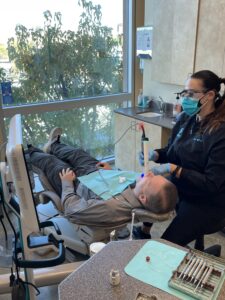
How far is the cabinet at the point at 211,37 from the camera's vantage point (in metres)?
2.56

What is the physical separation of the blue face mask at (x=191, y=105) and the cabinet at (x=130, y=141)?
1.04 m

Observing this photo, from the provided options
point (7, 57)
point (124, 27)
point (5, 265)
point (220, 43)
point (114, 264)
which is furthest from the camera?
point (124, 27)

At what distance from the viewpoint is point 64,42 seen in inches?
131

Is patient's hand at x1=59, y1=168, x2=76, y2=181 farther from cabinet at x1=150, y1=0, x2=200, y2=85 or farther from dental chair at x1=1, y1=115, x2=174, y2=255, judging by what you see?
cabinet at x1=150, y1=0, x2=200, y2=85

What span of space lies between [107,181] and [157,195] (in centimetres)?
48

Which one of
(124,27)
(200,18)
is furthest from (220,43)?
(124,27)

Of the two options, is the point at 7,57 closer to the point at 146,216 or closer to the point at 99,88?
the point at 99,88

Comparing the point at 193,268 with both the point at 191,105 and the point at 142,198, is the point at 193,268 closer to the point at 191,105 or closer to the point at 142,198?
the point at 142,198

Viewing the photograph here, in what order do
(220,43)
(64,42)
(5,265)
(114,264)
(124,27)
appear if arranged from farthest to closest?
(124,27)
(64,42)
(220,43)
(5,265)
(114,264)

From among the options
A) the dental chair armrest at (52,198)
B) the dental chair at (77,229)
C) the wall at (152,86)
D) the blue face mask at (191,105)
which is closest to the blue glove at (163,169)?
the dental chair at (77,229)

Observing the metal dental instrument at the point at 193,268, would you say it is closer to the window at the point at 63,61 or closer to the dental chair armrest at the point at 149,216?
the dental chair armrest at the point at 149,216

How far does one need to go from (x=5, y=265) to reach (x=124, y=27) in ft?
9.66

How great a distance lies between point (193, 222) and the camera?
1.73 meters

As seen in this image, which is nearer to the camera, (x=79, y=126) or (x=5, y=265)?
(x=5, y=265)
